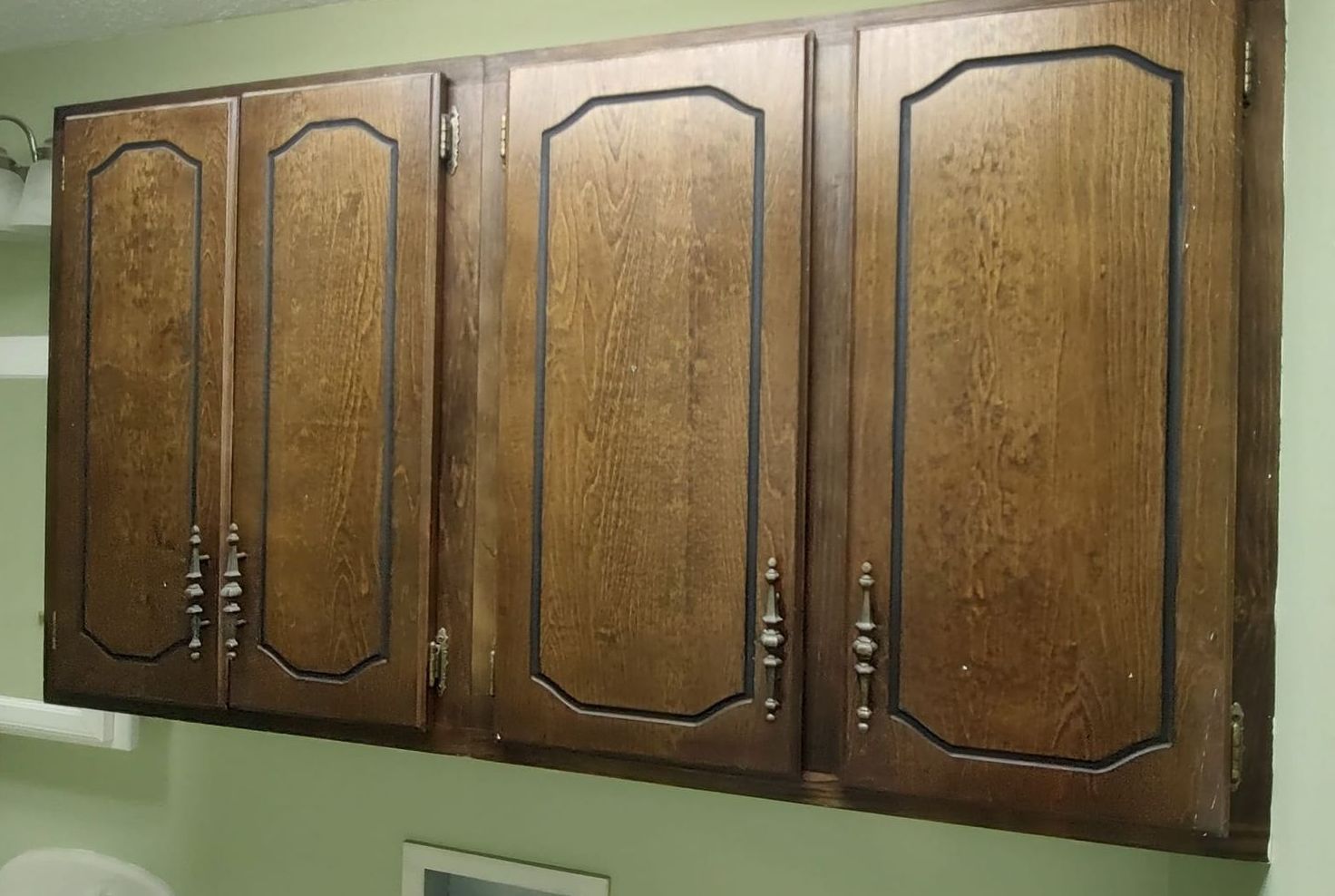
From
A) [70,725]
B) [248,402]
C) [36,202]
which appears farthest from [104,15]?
[70,725]

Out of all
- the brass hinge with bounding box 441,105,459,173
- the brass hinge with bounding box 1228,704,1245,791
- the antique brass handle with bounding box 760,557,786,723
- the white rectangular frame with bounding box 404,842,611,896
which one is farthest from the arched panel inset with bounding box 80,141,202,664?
the brass hinge with bounding box 1228,704,1245,791

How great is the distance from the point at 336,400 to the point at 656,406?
428 millimetres

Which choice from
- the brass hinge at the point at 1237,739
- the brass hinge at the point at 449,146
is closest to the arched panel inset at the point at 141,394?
the brass hinge at the point at 449,146

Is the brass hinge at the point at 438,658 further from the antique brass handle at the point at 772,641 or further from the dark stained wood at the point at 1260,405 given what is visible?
the dark stained wood at the point at 1260,405

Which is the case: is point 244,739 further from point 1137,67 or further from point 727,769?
point 1137,67

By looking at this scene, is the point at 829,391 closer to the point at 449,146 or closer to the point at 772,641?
the point at 772,641

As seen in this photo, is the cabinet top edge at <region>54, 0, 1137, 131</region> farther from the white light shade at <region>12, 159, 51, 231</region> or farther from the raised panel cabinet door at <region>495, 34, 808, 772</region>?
the white light shade at <region>12, 159, 51, 231</region>

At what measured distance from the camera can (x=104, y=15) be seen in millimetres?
1712

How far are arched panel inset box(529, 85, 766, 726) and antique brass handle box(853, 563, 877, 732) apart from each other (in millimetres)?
115

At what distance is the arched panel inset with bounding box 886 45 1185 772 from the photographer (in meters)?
0.90

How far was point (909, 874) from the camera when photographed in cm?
132

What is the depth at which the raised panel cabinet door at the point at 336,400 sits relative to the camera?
1.16 m

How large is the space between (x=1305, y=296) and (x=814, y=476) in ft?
1.56

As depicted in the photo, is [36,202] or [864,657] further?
[36,202]
